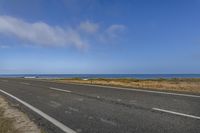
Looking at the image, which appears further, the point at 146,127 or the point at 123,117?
the point at 123,117

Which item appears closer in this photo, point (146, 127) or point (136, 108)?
point (146, 127)

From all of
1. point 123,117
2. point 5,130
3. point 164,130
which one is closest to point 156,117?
point 123,117

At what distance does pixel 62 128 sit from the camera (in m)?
6.14

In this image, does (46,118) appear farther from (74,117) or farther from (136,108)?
(136,108)

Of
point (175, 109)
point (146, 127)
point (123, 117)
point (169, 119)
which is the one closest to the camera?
point (146, 127)

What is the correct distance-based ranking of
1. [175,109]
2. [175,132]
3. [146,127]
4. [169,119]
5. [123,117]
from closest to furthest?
[175,132] < [146,127] < [169,119] < [123,117] < [175,109]

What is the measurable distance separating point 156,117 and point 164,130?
150 centimetres

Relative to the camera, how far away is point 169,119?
22.1 feet

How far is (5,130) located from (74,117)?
83.6 inches

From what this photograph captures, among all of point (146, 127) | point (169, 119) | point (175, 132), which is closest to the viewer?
point (175, 132)

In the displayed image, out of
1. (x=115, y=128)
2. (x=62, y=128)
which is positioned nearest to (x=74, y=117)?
(x=62, y=128)

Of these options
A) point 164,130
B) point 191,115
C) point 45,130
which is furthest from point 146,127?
point 45,130

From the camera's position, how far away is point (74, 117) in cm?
749

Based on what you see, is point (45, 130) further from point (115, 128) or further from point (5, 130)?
point (115, 128)
